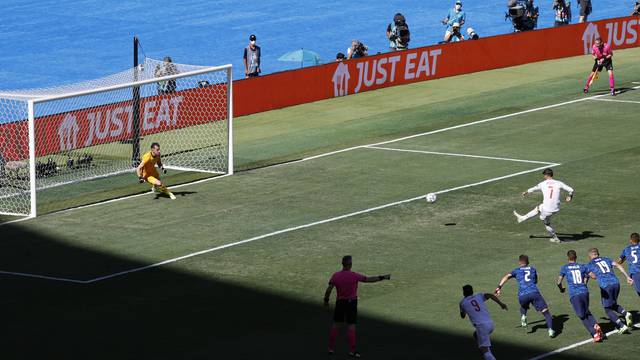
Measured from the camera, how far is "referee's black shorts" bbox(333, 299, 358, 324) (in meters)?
25.0

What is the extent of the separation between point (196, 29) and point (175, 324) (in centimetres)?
3885

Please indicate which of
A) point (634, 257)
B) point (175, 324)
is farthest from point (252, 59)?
point (634, 257)

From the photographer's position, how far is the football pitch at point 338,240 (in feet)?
87.6

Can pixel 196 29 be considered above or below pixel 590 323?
above

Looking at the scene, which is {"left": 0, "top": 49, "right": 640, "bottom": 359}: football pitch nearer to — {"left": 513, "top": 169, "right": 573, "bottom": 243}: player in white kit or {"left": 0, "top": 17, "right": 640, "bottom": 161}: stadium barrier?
{"left": 513, "top": 169, "right": 573, "bottom": 243}: player in white kit

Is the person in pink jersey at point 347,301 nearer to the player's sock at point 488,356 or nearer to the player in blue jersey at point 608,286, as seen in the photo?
the player's sock at point 488,356

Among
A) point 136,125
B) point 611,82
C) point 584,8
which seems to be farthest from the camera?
point 584,8

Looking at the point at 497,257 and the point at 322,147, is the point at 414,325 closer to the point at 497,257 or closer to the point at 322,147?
the point at 497,257

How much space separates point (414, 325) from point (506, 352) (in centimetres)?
242

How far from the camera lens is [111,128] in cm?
4266

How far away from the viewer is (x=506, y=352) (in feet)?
83.8

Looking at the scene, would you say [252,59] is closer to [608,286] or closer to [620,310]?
[620,310]

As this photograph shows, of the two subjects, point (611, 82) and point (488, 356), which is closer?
point (488, 356)

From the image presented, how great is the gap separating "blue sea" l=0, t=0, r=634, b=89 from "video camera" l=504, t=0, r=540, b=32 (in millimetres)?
3227
